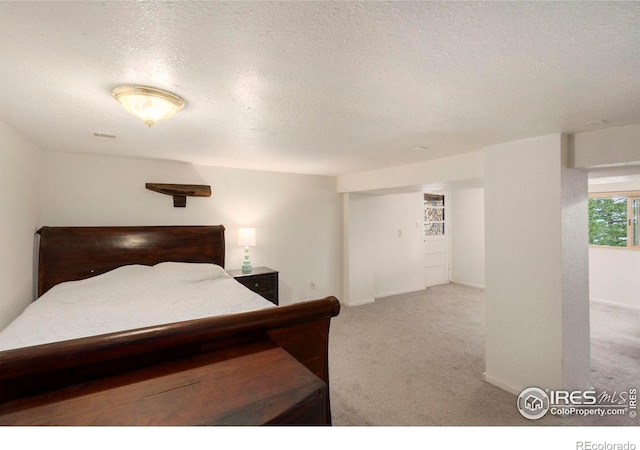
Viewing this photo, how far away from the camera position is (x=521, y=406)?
Answer: 2.13m

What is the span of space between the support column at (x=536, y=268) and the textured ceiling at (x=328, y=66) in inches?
10.6

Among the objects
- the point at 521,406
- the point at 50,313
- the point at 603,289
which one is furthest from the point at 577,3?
the point at 603,289

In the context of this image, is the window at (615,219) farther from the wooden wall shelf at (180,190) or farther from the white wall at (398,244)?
the wooden wall shelf at (180,190)

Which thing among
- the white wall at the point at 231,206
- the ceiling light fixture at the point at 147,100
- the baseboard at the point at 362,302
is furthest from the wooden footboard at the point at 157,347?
the baseboard at the point at 362,302

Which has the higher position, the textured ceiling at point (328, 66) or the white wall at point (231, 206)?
the textured ceiling at point (328, 66)

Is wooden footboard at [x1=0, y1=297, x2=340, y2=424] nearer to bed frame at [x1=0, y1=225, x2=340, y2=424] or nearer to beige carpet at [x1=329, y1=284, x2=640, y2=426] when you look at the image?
bed frame at [x1=0, y1=225, x2=340, y2=424]

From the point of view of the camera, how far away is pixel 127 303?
2123mm

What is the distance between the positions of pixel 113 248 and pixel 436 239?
18.0 ft

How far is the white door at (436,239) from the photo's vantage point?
593 centimetres

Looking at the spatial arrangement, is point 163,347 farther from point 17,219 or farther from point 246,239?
point 246,239

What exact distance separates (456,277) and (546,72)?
556 centimetres

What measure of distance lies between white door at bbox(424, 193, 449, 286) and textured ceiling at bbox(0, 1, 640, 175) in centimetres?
393

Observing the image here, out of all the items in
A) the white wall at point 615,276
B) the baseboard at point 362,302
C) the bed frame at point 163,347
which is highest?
the bed frame at point 163,347

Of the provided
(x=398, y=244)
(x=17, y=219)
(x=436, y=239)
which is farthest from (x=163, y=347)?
(x=436, y=239)
